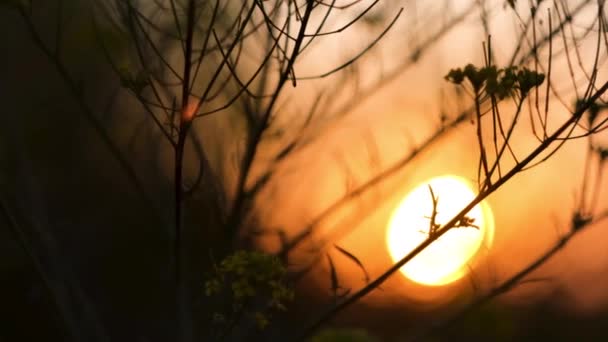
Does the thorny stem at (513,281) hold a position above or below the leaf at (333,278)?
above

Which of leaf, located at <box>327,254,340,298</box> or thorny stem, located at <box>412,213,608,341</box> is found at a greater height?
thorny stem, located at <box>412,213,608,341</box>

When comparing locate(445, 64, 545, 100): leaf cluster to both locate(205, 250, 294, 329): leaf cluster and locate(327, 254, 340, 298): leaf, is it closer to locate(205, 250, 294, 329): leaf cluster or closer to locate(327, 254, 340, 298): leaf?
locate(327, 254, 340, 298): leaf

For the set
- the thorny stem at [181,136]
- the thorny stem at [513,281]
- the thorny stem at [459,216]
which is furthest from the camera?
the thorny stem at [513,281]

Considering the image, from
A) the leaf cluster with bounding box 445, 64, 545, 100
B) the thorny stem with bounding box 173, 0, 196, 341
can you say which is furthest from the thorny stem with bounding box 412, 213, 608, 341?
the thorny stem with bounding box 173, 0, 196, 341

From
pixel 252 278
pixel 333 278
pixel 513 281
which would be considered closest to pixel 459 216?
pixel 333 278

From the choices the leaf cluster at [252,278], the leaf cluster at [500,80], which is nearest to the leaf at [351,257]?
the leaf cluster at [252,278]

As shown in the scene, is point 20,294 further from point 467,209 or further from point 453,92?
point 467,209

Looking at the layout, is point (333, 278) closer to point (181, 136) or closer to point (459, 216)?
point (459, 216)

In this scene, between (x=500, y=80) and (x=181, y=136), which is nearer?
(x=181, y=136)

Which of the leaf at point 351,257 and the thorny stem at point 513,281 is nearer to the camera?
the leaf at point 351,257

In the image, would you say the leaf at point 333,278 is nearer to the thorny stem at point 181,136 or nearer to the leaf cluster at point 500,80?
the thorny stem at point 181,136

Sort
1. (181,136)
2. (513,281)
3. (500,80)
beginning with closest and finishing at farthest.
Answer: (181,136) → (500,80) → (513,281)

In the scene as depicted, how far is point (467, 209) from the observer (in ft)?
8.05

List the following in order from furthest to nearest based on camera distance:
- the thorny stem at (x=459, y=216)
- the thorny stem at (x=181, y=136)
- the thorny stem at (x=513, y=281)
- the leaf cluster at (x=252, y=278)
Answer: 1. the thorny stem at (x=513, y=281)
2. the leaf cluster at (x=252, y=278)
3. the thorny stem at (x=459, y=216)
4. the thorny stem at (x=181, y=136)
